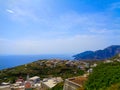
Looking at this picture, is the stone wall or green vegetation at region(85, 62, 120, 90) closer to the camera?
green vegetation at region(85, 62, 120, 90)

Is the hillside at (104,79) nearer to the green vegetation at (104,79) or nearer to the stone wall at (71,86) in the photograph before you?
the green vegetation at (104,79)

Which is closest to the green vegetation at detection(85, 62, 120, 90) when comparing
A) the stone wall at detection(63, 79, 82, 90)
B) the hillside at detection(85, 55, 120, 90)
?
the hillside at detection(85, 55, 120, 90)

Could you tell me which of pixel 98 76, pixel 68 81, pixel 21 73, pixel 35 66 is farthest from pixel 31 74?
pixel 98 76

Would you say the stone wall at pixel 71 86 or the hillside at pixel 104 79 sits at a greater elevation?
the hillside at pixel 104 79

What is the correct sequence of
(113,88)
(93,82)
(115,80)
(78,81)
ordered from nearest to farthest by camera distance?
1. (113,88)
2. (115,80)
3. (93,82)
4. (78,81)

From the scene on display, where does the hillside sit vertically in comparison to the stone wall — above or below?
above

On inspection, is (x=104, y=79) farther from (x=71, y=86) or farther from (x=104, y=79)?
(x=71, y=86)

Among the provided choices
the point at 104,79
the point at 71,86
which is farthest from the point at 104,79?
the point at 71,86

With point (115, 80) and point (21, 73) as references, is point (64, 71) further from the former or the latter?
point (115, 80)

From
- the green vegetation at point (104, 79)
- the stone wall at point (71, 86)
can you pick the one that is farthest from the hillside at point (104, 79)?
the stone wall at point (71, 86)

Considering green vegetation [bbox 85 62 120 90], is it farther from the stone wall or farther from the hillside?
the stone wall

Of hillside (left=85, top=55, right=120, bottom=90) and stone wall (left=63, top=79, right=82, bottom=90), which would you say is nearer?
hillside (left=85, top=55, right=120, bottom=90)
